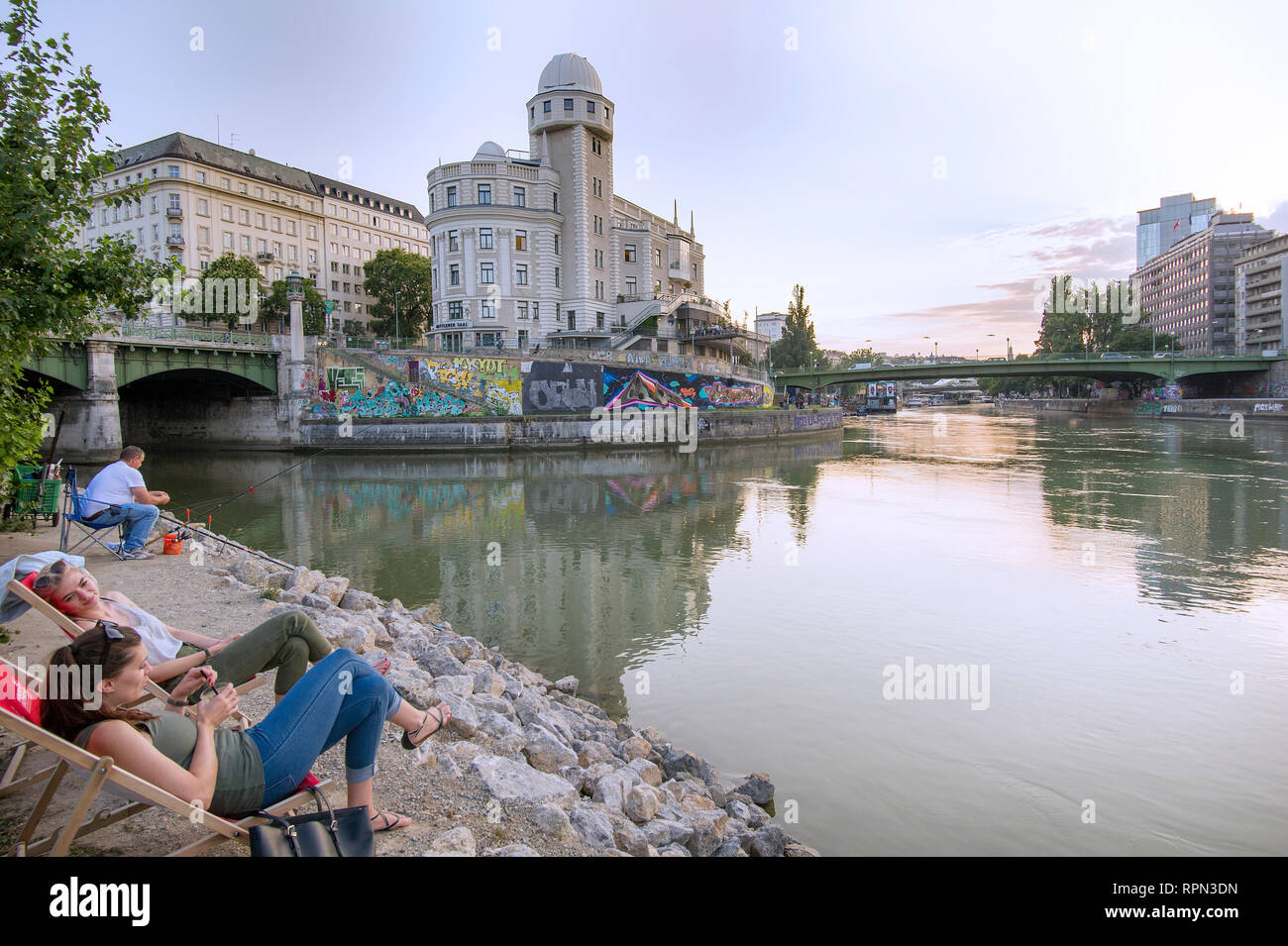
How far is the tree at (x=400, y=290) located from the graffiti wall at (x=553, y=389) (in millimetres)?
38483

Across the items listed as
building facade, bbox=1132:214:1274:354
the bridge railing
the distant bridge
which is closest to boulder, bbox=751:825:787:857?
the bridge railing

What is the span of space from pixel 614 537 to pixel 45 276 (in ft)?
47.6

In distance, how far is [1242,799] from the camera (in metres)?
7.46

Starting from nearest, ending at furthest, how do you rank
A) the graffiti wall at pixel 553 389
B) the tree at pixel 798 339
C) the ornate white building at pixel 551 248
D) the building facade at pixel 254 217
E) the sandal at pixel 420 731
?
the sandal at pixel 420 731 < the graffiti wall at pixel 553 389 < the ornate white building at pixel 551 248 < the building facade at pixel 254 217 < the tree at pixel 798 339

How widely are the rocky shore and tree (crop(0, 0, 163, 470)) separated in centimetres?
281

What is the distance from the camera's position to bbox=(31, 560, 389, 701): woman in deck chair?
5.01 meters

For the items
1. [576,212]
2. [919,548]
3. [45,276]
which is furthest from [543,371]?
[45,276]

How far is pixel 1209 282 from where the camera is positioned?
132m

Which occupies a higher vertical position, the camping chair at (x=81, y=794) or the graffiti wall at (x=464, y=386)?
the graffiti wall at (x=464, y=386)

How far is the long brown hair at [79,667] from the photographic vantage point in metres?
3.39

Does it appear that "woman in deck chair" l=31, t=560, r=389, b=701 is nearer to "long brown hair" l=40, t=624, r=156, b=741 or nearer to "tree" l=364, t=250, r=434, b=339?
"long brown hair" l=40, t=624, r=156, b=741

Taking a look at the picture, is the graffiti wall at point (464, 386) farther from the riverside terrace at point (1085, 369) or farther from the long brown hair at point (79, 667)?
the long brown hair at point (79, 667)

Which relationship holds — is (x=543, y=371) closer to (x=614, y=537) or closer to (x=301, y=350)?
(x=301, y=350)

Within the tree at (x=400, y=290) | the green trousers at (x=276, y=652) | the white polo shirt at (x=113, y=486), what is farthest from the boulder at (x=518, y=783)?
the tree at (x=400, y=290)
